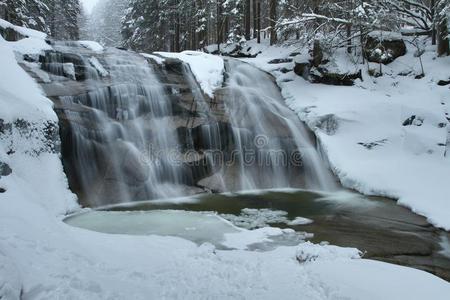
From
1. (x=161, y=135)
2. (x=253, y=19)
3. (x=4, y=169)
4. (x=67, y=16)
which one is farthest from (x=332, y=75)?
(x=67, y=16)

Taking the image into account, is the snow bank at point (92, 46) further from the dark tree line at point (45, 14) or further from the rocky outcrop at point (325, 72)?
the rocky outcrop at point (325, 72)

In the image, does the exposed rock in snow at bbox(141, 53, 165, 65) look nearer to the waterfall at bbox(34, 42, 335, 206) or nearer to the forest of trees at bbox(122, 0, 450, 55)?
the waterfall at bbox(34, 42, 335, 206)

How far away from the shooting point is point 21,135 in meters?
8.70

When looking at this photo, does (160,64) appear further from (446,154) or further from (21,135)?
(446,154)

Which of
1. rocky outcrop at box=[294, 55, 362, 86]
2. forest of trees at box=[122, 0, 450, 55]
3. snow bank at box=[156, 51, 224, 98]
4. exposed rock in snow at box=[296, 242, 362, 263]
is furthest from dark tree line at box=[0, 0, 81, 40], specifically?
exposed rock in snow at box=[296, 242, 362, 263]

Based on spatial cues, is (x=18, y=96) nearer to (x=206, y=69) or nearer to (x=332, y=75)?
(x=206, y=69)

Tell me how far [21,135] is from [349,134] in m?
9.09

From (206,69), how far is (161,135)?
3.97 metres

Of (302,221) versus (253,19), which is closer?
(302,221)

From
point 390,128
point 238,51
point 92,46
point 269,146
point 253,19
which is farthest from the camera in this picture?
point 253,19

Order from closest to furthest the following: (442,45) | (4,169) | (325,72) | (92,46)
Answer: (4,169) < (442,45) < (325,72) < (92,46)

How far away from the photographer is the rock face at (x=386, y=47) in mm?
15727

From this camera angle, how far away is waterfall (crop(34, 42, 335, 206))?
1046cm

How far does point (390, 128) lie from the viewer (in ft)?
40.8
